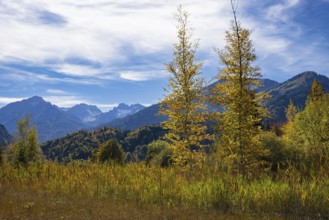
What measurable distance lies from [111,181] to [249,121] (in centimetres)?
781

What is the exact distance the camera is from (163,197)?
14641 mm

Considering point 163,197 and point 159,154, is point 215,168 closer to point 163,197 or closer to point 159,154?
point 163,197

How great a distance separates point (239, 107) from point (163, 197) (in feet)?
20.3

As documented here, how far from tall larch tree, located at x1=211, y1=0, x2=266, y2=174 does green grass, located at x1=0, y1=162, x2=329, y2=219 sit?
123 cm

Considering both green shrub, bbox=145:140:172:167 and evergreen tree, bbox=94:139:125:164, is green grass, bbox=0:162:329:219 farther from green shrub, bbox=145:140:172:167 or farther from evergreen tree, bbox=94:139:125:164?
evergreen tree, bbox=94:139:125:164

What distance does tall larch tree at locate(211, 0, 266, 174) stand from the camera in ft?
55.3

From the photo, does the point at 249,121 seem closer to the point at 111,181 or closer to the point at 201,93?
the point at 201,93

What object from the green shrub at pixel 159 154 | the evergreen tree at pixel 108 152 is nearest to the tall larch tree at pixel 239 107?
the green shrub at pixel 159 154

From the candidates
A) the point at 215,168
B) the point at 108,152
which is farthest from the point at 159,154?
the point at 215,168

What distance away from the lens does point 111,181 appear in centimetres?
1739

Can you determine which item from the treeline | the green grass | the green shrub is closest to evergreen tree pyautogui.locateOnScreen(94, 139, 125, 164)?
the green shrub

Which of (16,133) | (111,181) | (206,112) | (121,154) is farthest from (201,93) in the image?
(16,133)

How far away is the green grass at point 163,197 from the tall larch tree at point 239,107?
1.23m

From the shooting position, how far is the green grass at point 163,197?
11172 millimetres
